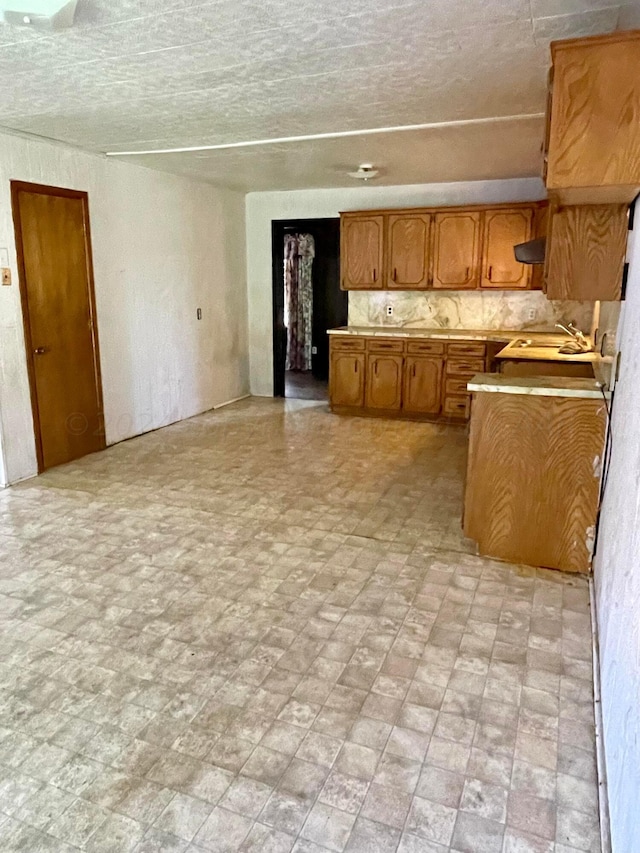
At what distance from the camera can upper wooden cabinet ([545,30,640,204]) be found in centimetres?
206

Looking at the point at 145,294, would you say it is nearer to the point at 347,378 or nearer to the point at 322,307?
the point at 347,378

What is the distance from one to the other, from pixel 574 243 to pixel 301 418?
3.87m

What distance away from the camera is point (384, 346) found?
6270 mm

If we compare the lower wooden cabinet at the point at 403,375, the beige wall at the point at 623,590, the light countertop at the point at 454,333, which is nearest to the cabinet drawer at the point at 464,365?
the lower wooden cabinet at the point at 403,375

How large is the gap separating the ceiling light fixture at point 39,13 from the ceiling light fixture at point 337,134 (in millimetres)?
2202

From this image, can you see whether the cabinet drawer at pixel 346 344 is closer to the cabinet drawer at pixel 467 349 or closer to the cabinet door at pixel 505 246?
the cabinet drawer at pixel 467 349

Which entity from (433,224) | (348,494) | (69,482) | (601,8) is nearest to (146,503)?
(69,482)

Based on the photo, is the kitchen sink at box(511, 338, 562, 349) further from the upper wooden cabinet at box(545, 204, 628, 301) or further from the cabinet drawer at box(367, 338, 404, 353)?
the upper wooden cabinet at box(545, 204, 628, 301)

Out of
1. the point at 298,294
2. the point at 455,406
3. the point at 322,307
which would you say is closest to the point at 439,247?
the point at 455,406

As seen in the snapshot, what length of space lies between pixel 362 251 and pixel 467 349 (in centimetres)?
157

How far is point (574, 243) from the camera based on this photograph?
2938 mm

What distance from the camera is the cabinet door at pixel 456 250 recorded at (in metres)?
5.97

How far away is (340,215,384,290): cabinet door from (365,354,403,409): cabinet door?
0.81m

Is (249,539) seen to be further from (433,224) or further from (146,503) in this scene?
(433,224)
